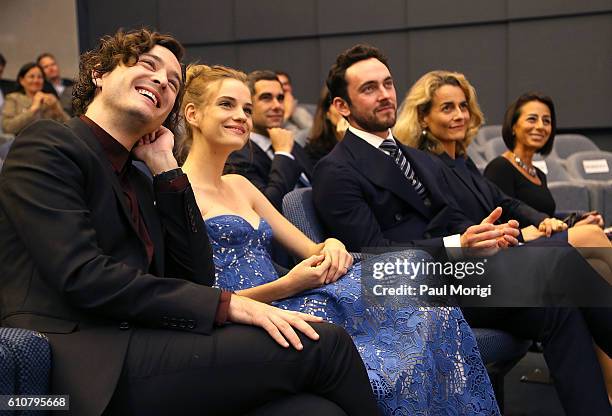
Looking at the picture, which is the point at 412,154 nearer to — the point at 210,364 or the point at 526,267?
the point at 526,267

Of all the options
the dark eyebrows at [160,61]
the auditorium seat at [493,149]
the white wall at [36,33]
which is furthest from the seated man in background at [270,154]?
the white wall at [36,33]

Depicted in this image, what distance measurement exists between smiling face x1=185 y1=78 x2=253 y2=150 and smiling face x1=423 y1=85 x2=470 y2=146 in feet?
3.60

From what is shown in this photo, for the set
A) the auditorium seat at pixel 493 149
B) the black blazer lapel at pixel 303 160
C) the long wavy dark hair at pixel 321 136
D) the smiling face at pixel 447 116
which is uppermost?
the smiling face at pixel 447 116

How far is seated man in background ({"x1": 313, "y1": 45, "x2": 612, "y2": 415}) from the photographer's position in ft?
7.19

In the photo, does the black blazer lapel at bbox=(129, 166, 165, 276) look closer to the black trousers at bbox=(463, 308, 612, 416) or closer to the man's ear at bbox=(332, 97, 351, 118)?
the black trousers at bbox=(463, 308, 612, 416)

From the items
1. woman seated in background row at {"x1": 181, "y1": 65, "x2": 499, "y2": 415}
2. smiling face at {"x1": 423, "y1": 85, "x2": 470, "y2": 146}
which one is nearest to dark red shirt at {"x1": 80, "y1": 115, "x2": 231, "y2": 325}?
woman seated in background row at {"x1": 181, "y1": 65, "x2": 499, "y2": 415}

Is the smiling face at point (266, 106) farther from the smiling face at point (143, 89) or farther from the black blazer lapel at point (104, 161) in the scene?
the black blazer lapel at point (104, 161)

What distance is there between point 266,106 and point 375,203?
149 cm

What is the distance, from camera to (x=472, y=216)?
2.85 metres

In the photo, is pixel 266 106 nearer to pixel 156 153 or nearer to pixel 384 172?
pixel 384 172

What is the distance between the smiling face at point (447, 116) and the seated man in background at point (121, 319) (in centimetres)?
180

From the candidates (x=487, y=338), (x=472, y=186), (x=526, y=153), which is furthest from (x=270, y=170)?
(x=487, y=338)

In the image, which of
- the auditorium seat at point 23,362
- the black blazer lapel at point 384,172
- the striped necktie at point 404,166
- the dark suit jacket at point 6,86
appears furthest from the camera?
the dark suit jacket at point 6,86

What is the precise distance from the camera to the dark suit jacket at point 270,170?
3.22m
